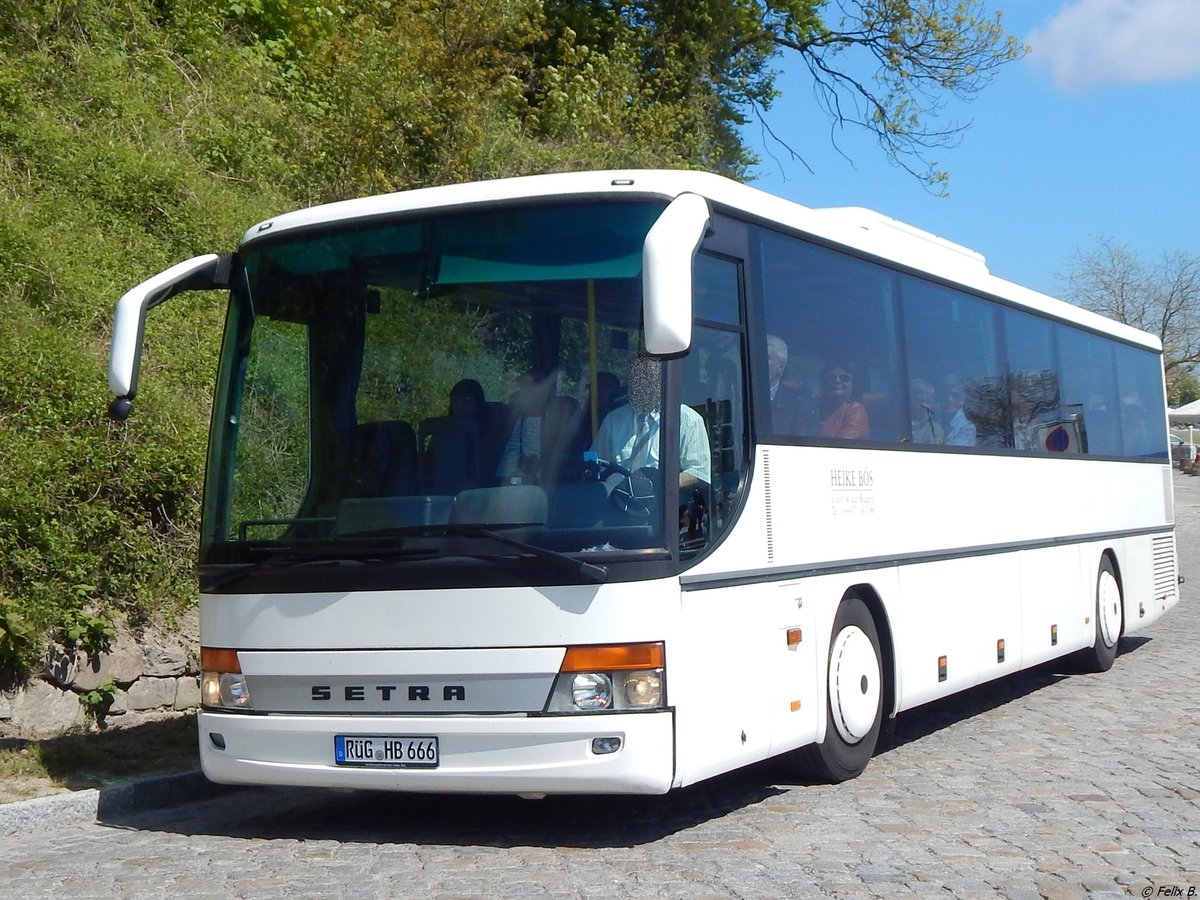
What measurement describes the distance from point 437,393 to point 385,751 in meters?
1.73

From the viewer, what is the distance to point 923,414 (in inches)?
400

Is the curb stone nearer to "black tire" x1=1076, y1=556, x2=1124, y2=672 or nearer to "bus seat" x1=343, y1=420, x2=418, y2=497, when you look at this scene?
"bus seat" x1=343, y1=420, x2=418, y2=497

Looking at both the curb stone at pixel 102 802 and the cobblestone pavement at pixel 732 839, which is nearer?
the cobblestone pavement at pixel 732 839

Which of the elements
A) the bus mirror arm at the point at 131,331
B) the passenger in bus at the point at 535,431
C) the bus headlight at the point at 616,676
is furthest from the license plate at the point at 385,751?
the bus mirror arm at the point at 131,331

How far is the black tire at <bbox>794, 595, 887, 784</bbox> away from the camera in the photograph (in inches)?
330

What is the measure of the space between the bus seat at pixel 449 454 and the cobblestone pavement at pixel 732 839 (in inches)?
68.1

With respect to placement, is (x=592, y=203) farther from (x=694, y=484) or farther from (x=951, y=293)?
(x=951, y=293)

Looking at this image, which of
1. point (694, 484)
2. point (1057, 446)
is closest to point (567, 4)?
point (1057, 446)

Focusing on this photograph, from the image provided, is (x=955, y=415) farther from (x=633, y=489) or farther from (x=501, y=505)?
(x=501, y=505)

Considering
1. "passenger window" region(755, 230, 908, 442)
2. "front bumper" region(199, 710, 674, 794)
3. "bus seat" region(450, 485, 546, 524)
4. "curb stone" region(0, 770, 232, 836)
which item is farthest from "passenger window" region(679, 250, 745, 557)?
"curb stone" region(0, 770, 232, 836)

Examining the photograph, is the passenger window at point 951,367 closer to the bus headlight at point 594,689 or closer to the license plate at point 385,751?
the bus headlight at point 594,689

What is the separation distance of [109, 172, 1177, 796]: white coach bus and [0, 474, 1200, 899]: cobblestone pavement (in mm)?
375

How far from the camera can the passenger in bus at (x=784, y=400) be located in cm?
800

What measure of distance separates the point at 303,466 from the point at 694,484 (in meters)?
1.96
